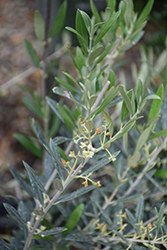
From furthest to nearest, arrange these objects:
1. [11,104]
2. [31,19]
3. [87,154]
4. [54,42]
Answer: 1. [31,19]
2. [11,104]
3. [54,42]
4. [87,154]

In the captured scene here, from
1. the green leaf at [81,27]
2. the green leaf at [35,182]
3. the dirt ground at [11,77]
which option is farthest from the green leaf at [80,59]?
the dirt ground at [11,77]

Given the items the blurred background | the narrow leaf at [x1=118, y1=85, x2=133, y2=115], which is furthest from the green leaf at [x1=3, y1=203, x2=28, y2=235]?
the blurred background

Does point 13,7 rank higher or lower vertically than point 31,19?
higher

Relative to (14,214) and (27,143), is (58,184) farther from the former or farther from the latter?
(27,143)

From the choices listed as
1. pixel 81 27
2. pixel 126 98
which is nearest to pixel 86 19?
pixel 81 27

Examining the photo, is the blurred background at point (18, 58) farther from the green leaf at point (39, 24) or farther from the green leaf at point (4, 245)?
the green leaf at point (4, 245)

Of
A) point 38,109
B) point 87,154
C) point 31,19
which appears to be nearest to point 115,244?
point 87,154

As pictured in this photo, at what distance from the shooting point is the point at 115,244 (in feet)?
1.61

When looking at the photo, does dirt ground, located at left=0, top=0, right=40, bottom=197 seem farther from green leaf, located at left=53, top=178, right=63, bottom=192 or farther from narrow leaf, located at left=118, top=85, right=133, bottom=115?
narrow leaf, located at left=118, top=85, right=133, bottom=115

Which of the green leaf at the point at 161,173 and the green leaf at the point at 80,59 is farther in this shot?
the green leaf at the point at 161,173

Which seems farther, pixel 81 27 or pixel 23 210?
pixel 23 210

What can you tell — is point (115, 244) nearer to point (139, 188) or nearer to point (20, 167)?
point (139, 188)

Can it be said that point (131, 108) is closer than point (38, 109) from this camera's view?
Yes

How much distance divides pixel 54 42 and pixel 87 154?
68 centimetres
